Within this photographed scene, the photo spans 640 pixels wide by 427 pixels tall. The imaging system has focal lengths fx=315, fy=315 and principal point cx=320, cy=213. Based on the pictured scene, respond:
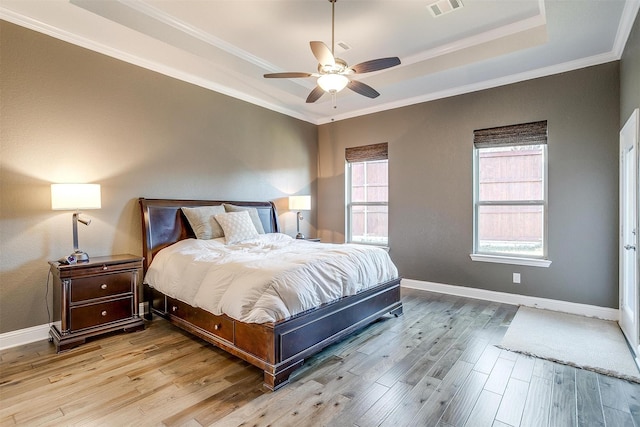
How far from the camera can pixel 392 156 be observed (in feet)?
16.9

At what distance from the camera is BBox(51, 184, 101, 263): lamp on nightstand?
2799mm

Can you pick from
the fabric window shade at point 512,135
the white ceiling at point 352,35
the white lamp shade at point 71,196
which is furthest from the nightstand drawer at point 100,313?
the fabric window shade at point 512,135

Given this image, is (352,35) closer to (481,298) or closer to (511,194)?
(511,194)

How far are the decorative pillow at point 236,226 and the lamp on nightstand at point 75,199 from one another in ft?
4.29

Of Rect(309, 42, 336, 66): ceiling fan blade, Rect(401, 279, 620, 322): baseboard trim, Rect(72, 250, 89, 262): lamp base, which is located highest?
Rect(309, 42, 336, 66): ceiling fan blade

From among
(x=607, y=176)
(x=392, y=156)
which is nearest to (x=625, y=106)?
(x=607, y=176)

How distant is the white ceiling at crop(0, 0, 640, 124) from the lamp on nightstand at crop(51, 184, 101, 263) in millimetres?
1530

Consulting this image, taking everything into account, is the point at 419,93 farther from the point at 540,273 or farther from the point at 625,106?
the point at 540,273

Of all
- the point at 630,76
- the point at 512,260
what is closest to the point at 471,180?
the point at 512,260

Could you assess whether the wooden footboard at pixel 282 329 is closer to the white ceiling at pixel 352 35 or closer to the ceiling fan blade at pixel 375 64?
the ceiling fan blade at pixel 375 64

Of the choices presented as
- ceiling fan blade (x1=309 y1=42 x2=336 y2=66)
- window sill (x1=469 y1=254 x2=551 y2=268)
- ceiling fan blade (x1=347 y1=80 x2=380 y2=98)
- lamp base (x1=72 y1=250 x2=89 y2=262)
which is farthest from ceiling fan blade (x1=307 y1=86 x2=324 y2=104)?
window sill (x1=469 y1=254 x2=551 y2=268)

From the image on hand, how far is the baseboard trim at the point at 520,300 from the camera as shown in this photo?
350cm

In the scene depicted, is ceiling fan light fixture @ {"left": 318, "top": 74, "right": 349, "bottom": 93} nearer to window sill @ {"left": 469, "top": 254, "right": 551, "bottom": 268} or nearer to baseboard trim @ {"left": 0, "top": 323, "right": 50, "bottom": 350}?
window sill @ {"left": 469, "top": 254, "right": 551, "bottom": 268}

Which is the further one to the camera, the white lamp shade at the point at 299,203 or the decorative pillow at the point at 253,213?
the white lamp shade at the point at 299,203
